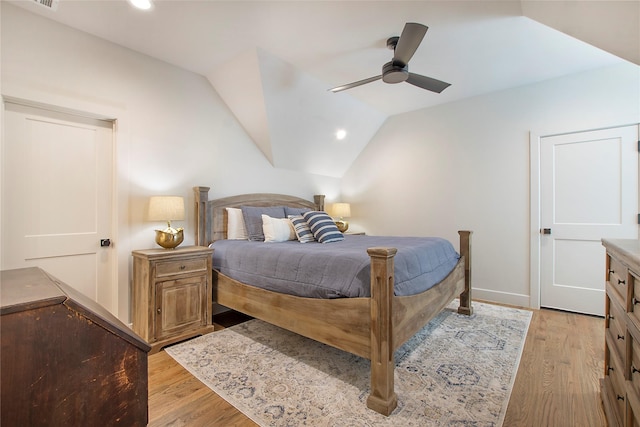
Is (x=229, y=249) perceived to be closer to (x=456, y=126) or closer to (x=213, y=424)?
(x=213, y=424)

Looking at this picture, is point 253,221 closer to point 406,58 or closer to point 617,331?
point 406,58

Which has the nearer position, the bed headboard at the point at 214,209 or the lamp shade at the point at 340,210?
the bed headboard at the point at 214,209

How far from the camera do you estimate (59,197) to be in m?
2.47

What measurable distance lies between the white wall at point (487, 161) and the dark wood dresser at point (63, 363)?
411cm

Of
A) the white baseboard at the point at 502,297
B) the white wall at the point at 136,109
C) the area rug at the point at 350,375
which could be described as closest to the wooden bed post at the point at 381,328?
the area rug at the point at 350,375

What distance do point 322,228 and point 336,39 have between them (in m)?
1.87

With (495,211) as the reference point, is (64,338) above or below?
below

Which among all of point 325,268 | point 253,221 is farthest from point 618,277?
point 253,221

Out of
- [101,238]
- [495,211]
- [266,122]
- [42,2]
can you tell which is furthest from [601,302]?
[42,2]

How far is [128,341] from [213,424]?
44.6 inches

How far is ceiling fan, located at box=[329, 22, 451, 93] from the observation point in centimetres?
206

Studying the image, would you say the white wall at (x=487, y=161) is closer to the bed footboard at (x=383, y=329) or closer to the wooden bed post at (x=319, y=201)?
the wooden bed post at (x=319, y=201)

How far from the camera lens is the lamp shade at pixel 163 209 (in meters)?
2.71

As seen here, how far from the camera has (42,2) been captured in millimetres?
2158
